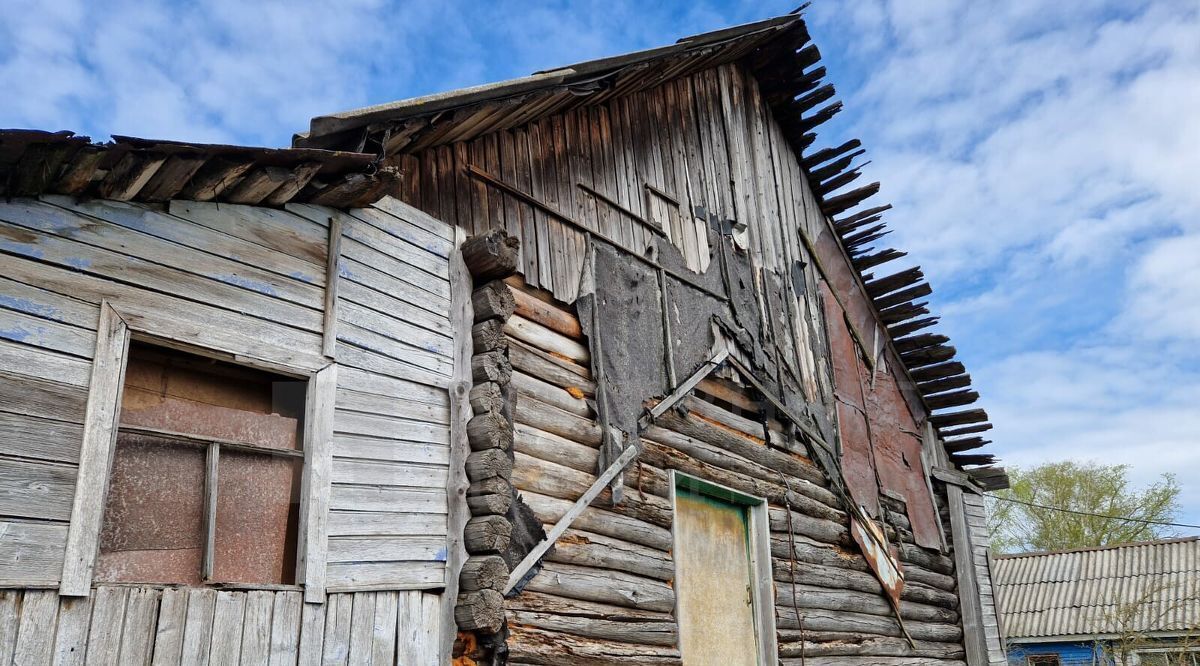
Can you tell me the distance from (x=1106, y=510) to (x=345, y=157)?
3101 centimetres

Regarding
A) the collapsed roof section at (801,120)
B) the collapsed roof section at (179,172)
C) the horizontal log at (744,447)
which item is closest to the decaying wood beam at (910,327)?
the collapsed roof section at (801,120)

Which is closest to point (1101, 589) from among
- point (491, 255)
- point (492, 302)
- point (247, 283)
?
point (492, 302)

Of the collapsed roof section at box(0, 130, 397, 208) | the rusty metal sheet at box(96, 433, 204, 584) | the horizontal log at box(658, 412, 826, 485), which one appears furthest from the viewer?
the horizontal log at box(658, 412, 826, 485)

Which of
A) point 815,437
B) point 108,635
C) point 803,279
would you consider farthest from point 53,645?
point 803,279

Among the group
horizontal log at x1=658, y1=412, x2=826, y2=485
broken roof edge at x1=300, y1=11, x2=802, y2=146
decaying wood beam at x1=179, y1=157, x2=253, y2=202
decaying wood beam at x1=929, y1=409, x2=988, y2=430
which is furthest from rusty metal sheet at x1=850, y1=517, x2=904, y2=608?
decaying wood beam at x1=179, y1=157, x2=253, y2=202

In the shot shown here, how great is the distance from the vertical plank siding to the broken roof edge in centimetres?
227

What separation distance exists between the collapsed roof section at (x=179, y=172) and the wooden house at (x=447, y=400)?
20mm

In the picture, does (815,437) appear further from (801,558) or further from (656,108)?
(656,108)

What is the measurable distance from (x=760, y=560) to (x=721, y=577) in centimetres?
52

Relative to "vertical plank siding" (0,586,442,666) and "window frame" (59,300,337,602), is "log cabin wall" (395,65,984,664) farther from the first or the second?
"window frame" (59,300,337,602)

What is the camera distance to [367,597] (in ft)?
16.1

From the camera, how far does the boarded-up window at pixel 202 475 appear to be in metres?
4.20

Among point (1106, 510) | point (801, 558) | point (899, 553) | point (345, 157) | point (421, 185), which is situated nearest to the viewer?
point (345, 157)

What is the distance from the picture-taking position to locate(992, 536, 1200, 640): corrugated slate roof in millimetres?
21328
